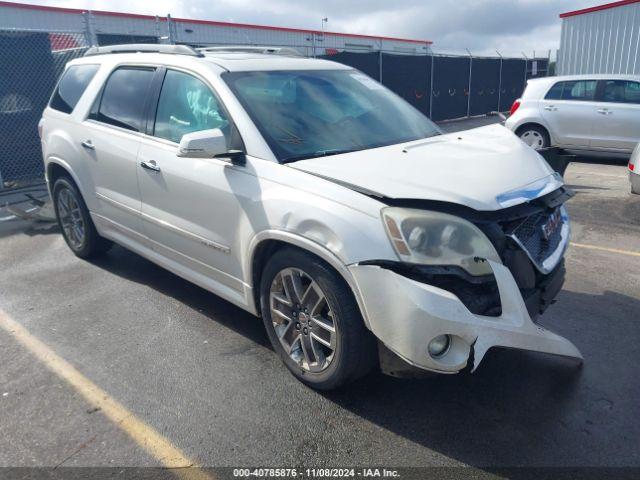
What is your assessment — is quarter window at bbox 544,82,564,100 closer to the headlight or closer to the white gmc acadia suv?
the white gmc acadia suv

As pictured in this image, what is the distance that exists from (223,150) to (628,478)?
2607 millimetres

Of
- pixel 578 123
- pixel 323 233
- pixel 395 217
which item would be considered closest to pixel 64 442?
pixel 323 233

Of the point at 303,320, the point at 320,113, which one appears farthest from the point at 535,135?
the point at 303,320

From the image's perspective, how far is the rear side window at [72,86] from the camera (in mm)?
4910

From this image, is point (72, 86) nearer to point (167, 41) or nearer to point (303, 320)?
point (303, 320)

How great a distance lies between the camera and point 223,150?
314 centimetres

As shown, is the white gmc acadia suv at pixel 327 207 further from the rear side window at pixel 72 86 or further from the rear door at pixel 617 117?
the rear door at pixel 617 117

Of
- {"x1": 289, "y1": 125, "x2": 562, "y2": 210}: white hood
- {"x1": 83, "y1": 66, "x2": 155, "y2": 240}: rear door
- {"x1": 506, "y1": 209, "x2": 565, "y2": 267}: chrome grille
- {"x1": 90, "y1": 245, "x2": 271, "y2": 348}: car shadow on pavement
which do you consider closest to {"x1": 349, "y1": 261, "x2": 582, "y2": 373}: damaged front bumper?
{"x1": 506, "y1": 209, "x2": 565, "y2": 267}: chrome grille

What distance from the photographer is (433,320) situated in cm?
244

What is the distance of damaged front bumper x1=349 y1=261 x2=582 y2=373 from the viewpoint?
8.05ft

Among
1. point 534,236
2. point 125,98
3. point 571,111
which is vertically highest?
point 125,98

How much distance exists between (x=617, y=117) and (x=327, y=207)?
923 centimetres

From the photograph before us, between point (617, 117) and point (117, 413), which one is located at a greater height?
point (617, 117)

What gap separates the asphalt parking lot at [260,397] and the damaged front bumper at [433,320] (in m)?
0.47
